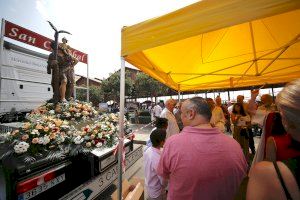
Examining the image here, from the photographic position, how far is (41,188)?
2.30m

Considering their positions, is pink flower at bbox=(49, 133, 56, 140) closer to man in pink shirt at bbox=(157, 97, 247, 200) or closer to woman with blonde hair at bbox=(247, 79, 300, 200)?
man in pink shirt at bbox=(157, 97, 247, 200)

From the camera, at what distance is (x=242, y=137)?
5688 mm

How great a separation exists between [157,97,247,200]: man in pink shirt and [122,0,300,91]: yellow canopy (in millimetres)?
888

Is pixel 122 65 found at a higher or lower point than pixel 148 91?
lower

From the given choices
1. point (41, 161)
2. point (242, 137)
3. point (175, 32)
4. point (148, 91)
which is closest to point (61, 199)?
point (41, 161)

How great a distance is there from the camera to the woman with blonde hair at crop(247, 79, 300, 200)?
0.84m

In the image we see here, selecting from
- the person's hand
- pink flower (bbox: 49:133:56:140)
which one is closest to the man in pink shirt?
pink flower (bbox: 49:133:56:140)

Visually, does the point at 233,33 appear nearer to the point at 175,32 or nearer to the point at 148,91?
the point at 175,32

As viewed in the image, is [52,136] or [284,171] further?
[52,136]

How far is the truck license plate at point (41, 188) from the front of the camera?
83.2 inches

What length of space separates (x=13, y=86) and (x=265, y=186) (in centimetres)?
860

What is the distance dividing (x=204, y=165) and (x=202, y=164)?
16mm

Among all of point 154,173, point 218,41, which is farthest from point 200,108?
point 218,41

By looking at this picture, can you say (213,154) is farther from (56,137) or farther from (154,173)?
(56,137)
